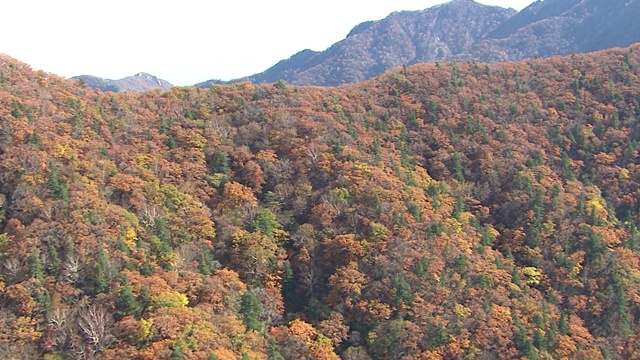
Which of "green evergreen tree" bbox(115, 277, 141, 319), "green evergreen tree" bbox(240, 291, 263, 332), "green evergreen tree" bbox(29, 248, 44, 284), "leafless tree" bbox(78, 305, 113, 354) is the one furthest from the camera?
"green evergreen tree" bbox(240, 291, 263, 332)

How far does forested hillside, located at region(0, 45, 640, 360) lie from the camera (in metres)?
41.2

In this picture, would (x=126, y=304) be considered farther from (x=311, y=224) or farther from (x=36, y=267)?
(x=311, y=224)

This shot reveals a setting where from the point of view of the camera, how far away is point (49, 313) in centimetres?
3844

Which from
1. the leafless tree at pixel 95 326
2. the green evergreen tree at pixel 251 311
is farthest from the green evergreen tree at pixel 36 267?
the green evergreen tree at pixel 251 311

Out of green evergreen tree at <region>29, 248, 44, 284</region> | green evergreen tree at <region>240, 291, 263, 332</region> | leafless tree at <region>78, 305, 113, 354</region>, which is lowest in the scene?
green evergreen tree at <region>240, 291, 263, 332</region>

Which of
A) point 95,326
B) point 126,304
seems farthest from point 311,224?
point 95,326

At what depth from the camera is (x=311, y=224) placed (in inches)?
2202

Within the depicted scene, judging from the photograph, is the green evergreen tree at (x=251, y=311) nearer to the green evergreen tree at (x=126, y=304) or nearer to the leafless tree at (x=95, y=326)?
the green evergreen tree at (x=126, y=304)

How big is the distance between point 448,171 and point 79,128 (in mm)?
43473

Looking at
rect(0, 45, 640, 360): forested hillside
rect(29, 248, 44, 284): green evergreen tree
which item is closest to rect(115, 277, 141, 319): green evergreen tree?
rect(0, 45, 640, 360): forested hillside

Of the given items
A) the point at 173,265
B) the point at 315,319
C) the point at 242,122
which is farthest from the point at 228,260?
the point at 242,122

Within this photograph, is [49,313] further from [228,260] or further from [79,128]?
[79,128]

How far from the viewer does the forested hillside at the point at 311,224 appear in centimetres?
4119

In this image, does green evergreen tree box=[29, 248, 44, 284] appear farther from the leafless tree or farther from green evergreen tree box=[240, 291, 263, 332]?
green evergreen tree box=[240, 291, 263, 332]
